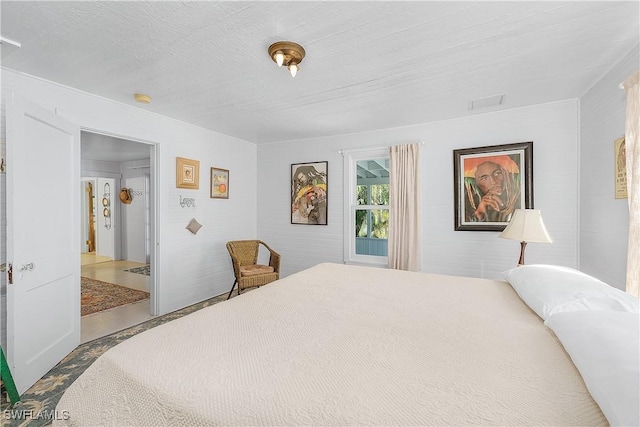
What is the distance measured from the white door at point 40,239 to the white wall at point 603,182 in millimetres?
4246

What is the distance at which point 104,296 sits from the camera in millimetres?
4363

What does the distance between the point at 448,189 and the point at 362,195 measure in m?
1.24

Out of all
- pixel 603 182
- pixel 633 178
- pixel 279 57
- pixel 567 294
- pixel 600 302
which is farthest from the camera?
pixel 603 182

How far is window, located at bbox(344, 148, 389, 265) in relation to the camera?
14.1 feet

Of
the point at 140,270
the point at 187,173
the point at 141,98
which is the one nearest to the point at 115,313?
the point at 187,173

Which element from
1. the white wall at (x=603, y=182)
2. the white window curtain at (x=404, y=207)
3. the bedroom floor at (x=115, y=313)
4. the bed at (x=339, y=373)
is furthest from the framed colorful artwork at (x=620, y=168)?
the bedroom floor at (x=115, y=313)

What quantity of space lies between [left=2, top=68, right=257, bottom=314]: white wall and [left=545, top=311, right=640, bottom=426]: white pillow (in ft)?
12.5

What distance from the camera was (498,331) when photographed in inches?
53.2

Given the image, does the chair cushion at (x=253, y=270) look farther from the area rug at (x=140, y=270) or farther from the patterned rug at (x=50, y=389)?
the area rug at (x=140, y=270)

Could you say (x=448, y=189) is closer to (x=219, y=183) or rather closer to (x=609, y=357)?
(x=609, y=357)

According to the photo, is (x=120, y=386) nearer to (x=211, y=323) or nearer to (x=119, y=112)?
(x=211, y=323)

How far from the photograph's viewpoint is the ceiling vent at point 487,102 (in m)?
2.95

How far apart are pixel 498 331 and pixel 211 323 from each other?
134 cm

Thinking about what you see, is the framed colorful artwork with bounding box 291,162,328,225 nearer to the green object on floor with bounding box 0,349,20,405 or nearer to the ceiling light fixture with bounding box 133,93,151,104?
the ceiling light fixture with bounding box 133,93,151,104
